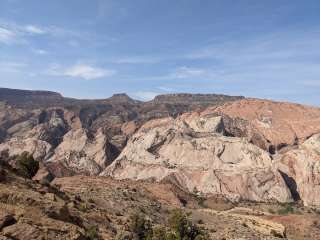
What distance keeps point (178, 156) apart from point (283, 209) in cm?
5605

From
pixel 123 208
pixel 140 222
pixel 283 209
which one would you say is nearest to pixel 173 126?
pixel 283 209

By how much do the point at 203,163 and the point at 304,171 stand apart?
34.0 meters

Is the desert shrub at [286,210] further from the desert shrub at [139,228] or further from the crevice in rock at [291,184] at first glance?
the desert shrub at [139,228]

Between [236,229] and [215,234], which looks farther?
[236,229]

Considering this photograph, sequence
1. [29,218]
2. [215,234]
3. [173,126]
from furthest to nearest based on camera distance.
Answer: [173,126] → [215,234] → [29,218]

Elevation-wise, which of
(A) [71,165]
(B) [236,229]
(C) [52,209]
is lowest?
(A) [71,165]

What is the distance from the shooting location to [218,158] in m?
166

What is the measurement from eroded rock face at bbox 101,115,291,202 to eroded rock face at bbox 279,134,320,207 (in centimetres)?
653

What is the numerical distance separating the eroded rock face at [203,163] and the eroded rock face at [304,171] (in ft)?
21.4

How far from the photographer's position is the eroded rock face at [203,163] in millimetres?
148125

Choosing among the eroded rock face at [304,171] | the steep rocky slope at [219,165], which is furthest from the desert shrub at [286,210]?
the eroded rock face at [304,171]

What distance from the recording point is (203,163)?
167 m

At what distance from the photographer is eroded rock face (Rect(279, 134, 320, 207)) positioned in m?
152

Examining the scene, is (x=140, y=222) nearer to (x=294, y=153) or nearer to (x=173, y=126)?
(x=294, y=153)
